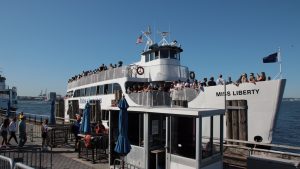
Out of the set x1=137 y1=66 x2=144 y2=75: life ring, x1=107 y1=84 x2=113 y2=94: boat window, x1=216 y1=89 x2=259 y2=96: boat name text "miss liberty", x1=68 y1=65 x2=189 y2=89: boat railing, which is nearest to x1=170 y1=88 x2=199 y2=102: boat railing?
x1=216 y1=89 x2=259 y2=96: boat name text "miss liberty"

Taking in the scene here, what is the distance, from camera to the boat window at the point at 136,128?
34.1 ft

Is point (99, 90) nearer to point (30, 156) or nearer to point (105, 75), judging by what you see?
point (105, 75)

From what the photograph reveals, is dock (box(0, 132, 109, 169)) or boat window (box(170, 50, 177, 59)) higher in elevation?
boat window (box(170, 50, 177, 59))

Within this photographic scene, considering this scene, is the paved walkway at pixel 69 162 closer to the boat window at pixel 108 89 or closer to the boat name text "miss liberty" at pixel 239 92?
the boat name text "miss liberty" at pixel 239 92

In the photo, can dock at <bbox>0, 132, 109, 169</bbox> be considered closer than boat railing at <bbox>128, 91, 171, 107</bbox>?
Yes

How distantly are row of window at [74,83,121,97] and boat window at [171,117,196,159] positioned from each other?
12.7 meters

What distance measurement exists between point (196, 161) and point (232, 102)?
7193 millimetres

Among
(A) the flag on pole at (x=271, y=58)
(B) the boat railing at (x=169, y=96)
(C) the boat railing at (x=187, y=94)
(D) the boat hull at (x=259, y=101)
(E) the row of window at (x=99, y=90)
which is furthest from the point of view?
(E) the row of window at (x=99, y=90)

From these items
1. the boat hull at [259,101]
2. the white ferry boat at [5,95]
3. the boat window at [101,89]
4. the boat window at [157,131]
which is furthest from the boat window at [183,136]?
the white ferry boat at [5,95]

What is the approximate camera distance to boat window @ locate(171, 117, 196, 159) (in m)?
9.10

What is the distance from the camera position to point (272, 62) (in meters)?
15.3

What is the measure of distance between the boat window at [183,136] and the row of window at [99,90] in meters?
12.7

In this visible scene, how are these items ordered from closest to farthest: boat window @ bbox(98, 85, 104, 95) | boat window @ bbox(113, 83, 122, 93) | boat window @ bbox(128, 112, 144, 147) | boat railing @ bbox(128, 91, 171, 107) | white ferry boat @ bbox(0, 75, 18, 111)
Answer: boat window @ bbox(128, 112, 144, 147) < boat railing @ bbox(128, 91, 171, 107) < boat window @ bbox(113, 83, 122, 93) < boat window @ bbox(98, 85, 104, 95) < white ferry boat @ bbox(0, 75, 18, 111)

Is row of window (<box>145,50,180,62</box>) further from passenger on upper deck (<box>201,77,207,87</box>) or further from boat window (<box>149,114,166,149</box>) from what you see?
boat window (<box>149,114,166,149</box>)
